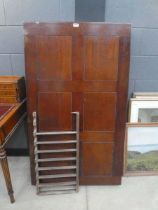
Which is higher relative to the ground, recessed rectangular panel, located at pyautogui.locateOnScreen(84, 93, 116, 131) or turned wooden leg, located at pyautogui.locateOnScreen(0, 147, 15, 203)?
recessed rectangular panel, located at pyautogui.locateOnScreen(84, 93, 116, 131)

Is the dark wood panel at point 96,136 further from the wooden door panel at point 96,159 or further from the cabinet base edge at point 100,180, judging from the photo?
the cabinet base edge at point 100,180

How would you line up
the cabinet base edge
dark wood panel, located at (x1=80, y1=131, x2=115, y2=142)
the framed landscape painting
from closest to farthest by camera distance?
dark wood panel, located at (x1=80, y1=131, x2=115, y2=142), the cabinet base edge, the framed landscape painting

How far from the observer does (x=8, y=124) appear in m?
1.75

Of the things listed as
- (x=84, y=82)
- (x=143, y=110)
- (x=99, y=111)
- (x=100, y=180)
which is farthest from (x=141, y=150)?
(x=84, y=82)

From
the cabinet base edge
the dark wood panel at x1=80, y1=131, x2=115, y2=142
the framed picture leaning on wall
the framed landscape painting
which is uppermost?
the framed picture leaning on wall

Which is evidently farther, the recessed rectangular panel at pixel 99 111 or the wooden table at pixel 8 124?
the recessed rectangular panel at pixel 99 111

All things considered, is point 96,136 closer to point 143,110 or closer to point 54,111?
point 54,111

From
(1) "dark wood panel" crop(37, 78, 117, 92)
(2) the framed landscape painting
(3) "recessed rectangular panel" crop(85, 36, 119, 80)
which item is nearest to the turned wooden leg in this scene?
(1) "dark wood panel" crop(37, 78, 117, 92)

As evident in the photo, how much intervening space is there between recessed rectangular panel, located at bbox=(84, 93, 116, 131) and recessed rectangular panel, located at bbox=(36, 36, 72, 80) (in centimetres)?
27

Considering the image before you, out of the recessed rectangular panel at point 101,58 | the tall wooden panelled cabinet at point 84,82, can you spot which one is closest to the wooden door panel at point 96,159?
the tall wooden panelled cabinet at point 84,82

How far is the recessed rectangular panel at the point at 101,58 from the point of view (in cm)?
167

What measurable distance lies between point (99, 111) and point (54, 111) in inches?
15.0

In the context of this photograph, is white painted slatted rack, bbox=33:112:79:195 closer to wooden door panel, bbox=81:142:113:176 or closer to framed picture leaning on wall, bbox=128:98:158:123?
wooden door panel, bbox=81:142:113:176

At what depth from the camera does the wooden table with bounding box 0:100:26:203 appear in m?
1.67
